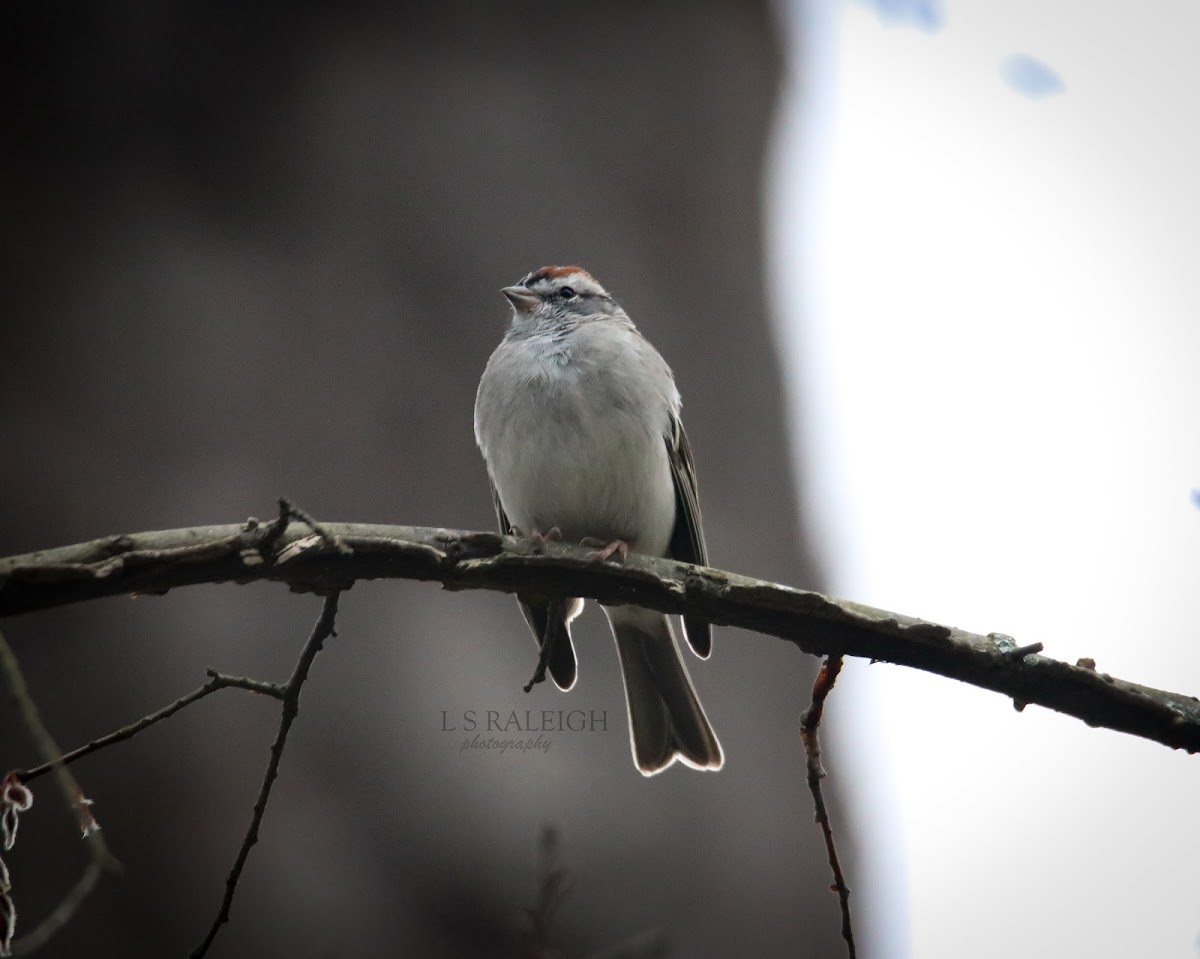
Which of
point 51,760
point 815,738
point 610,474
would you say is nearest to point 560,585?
point 815,738

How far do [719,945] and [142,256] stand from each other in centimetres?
336

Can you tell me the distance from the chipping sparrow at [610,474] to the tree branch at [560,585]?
130 cm

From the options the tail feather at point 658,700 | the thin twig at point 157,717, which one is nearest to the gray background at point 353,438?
the tail feather at point 658,700

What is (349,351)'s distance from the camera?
4168 mm

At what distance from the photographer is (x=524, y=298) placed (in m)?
4.11

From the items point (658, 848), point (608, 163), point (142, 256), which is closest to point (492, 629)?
point (658, 848)

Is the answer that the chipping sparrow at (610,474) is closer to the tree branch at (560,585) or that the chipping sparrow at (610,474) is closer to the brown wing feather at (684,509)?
the brown wing feather at (684,509)

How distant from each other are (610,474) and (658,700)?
80 cm

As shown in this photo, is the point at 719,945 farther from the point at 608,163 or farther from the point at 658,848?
the point at 608,163

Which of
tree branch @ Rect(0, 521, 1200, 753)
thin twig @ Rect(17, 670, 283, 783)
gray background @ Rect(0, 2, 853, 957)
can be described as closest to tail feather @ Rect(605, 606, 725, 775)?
gray background @ Rect(0, 2, 853, 957)

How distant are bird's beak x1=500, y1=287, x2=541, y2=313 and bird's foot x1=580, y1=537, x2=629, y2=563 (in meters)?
1.05

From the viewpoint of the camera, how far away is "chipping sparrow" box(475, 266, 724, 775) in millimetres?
3439

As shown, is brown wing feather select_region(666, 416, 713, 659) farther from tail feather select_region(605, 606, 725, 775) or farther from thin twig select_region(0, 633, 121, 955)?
thin twig select_region(0, 633, 121, 955)

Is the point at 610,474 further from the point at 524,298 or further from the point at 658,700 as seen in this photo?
the point at 524,298
